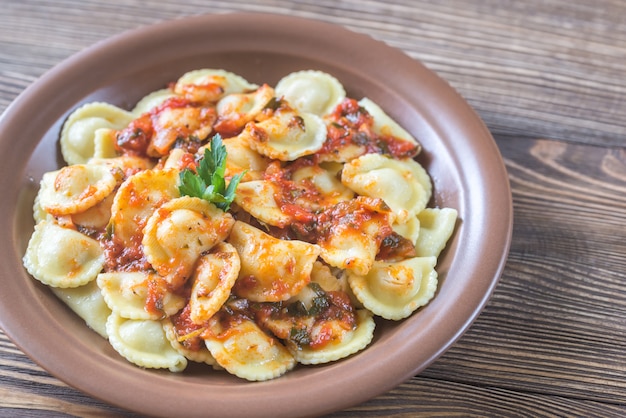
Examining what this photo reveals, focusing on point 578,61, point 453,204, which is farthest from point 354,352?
point 578,61

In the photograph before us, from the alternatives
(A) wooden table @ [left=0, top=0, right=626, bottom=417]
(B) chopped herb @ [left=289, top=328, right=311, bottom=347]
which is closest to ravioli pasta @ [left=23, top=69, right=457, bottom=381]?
(B) chopped herb @ [left=289, top=328, right=311, bottom=347]

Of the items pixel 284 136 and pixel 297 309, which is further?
pixel 284 136

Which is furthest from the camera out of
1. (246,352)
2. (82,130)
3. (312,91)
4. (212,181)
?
(312,91)

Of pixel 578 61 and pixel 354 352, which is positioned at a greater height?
pixel 578 61

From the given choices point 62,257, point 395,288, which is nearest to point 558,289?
point 395,288

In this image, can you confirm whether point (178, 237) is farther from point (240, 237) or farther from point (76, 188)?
Result: point (76, 188)

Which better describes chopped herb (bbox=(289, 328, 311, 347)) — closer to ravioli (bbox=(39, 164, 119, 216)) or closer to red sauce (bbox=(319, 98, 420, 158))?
red sauce (bbox=(319, 98, 420, 158))

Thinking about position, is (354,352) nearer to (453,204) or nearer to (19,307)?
(453,204)

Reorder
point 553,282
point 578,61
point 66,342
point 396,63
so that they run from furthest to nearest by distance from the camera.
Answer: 1. point 578,61
2. point 396,63
3. point 553,282
4. point 66,342

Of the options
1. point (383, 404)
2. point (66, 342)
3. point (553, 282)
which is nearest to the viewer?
point (66, 342)
